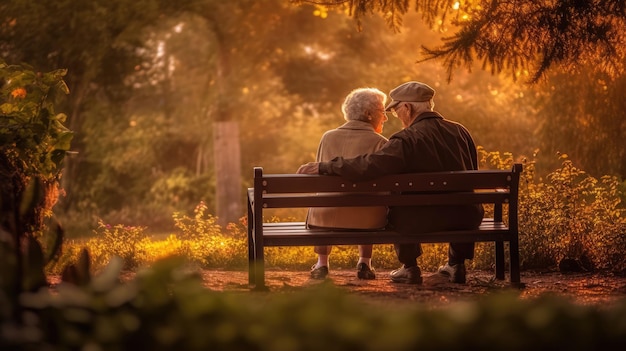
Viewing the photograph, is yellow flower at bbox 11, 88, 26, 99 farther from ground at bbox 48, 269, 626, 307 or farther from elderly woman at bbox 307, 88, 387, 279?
elderly woman at bbox 307, 88, 387, 279

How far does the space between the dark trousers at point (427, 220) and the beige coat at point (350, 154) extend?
160 millimetres

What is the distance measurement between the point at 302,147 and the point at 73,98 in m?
10.4

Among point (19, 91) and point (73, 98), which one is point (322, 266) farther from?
point (73, 98)

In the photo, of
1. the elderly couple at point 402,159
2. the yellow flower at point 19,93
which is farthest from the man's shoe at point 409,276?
the yellow flower at point 19,93

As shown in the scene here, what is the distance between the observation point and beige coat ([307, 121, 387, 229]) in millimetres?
7809

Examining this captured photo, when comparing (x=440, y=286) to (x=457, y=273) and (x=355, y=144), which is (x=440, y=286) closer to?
(x=457, y=273)

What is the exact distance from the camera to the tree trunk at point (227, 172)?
2150cm

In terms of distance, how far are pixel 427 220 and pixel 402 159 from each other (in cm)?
48

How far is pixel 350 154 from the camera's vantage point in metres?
7.99

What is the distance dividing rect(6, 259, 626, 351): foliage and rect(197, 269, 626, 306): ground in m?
2.70

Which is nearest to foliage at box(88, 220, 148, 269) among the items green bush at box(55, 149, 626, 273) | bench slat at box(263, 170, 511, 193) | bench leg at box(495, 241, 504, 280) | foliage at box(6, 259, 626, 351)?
green bush at box(55, 149, 626, 273)

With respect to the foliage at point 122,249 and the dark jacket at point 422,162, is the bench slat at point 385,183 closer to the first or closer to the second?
the dark jacket at point 422,162

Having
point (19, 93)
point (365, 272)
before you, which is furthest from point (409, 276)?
point (19, 93)

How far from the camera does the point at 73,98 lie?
789 inches
